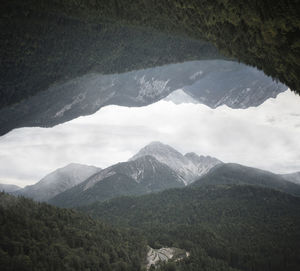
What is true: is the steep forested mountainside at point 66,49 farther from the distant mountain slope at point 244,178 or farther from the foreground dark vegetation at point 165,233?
the distant mountain slope at point 244,178

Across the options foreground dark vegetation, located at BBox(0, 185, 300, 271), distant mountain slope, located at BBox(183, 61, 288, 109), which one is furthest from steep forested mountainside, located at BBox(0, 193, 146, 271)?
distant mountain slope, located at BBox(183, 61, 288, 109)

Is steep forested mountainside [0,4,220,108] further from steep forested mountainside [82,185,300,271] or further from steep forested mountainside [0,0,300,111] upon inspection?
steep forested mountainside [82,185,300,271]

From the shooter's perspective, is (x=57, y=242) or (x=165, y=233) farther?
(x=165, y=233)

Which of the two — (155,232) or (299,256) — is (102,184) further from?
(299,256)

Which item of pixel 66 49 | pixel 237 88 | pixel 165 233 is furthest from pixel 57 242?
pixel 237 88

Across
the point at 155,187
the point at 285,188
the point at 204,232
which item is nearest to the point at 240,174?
the point at 285,188

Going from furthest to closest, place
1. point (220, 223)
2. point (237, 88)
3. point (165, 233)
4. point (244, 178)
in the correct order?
point (244, 178), point (237, 88), point (220, 223), point (165, 233)

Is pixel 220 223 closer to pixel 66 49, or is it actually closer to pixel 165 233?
pixel 165 233
